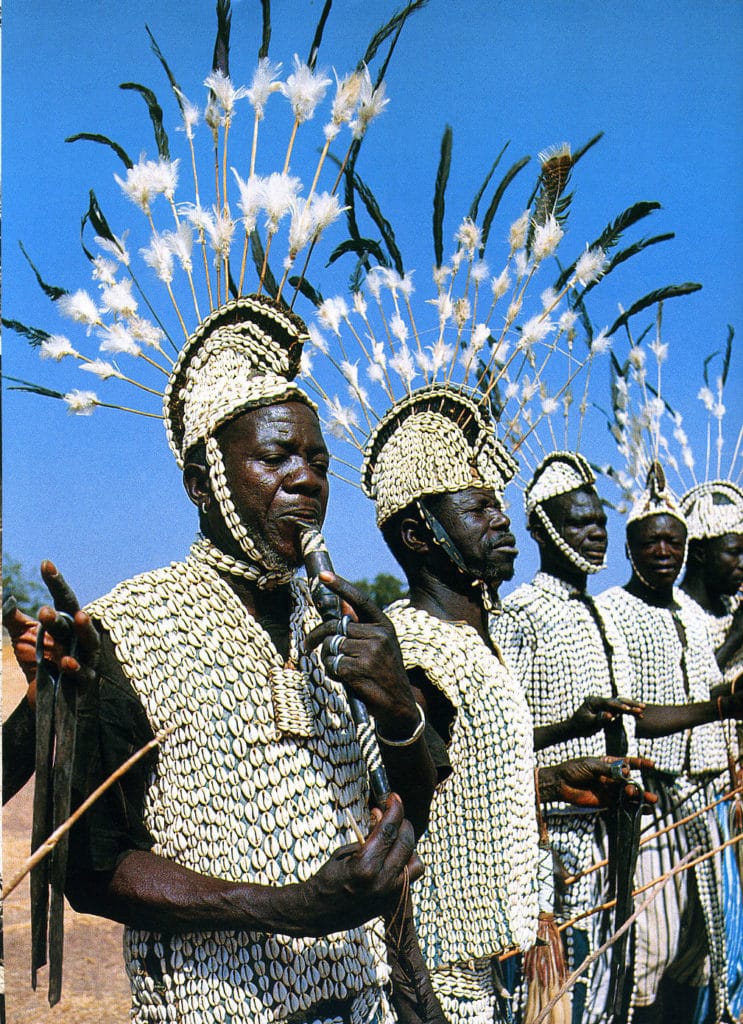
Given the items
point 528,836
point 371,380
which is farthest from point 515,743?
point 371,380

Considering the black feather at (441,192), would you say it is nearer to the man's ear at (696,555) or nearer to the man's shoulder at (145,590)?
the man's shoulder at (145,590)

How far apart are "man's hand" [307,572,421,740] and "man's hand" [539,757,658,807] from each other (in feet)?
5.68

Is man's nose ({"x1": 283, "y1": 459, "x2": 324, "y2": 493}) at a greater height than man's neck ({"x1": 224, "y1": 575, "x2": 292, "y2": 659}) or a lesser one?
greater

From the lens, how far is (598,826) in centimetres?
445

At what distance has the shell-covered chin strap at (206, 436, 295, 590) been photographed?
246 centimetres

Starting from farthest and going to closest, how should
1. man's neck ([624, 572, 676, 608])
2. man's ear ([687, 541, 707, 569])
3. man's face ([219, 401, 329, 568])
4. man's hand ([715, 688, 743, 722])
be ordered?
man's ear ([687, 541, 707, 569])
man's neck ([624, 572, 676, 608])
man's hand ([715, 688, 743, 722])
man's face ([219, 401, 329, 568])

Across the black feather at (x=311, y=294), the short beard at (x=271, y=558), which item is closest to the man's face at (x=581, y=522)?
the black feather at (x=311, y=294)

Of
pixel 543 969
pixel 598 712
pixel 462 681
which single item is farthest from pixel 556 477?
pixel 543 969

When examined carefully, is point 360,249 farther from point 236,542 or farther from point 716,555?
point 716,555

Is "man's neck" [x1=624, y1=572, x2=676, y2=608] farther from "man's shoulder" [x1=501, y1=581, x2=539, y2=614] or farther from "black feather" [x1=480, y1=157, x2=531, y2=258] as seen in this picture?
"black feather" [x1=480, y1=157, x2=531, y2=258]

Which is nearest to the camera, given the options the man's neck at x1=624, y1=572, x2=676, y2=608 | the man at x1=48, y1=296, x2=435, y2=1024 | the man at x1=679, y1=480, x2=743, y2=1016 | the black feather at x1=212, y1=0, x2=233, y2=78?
the man at x1=48, y1=296, x2=435, y2=1024

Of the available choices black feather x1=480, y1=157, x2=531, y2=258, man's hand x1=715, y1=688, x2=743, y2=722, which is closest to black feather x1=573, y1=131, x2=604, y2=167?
black feather x1=480, y1=157, x2=531, y2=258

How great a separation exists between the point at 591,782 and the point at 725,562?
3.22 meters

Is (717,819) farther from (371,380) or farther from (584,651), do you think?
(371,380)
